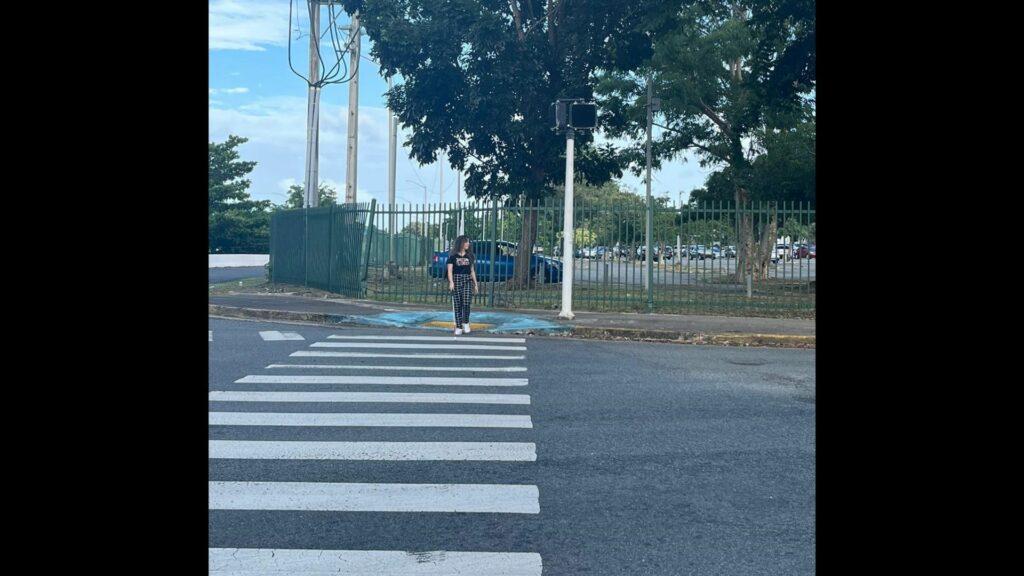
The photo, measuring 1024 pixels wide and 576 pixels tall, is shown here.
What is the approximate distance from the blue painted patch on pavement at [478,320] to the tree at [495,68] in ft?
31.8

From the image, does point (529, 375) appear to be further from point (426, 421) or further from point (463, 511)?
point (463, 511)

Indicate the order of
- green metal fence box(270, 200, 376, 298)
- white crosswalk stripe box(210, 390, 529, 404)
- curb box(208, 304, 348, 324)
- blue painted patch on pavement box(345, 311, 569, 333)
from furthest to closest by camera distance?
green metal fence box(270, 200, 376, 298)
curb box(208, 304, 348, 324)
blue painted patch on pavement box(345, 311, 569, 333)
white crosswalk stripe box(210, 390, 529, 404)

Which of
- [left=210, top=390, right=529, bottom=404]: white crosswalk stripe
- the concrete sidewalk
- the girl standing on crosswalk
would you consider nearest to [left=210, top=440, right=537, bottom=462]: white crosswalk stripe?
[left=210, top=390, right=529, bottom=404]: white crosswalk stripe

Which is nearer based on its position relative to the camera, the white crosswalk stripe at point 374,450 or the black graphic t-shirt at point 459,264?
the white crosswalk stripe at point 374,450

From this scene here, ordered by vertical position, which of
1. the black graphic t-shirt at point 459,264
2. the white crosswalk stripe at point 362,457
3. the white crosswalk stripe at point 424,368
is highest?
the black graphic t-shirt at point 459,264

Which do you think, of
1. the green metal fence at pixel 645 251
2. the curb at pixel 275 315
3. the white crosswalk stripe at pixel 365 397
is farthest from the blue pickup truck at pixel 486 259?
the white crosswalk stripe at pixel 365 397

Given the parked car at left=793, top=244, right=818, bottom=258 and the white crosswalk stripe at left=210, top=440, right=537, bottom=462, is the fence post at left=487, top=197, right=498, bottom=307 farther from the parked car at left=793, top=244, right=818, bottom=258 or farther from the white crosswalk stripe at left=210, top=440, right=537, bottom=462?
the white crosswalk stripe at left=210, top=440, right=537, bottom=462

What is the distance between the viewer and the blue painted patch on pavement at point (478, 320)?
1516 centimetres

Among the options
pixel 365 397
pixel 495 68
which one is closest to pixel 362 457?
pixel 365 397

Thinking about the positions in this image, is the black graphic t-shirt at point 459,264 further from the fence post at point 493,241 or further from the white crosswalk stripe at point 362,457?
the fence post at point 493,241

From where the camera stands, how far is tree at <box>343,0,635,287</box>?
82.7 ft

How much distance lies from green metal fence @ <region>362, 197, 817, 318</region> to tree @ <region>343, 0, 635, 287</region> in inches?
238

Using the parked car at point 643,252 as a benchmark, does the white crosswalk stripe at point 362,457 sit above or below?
below
